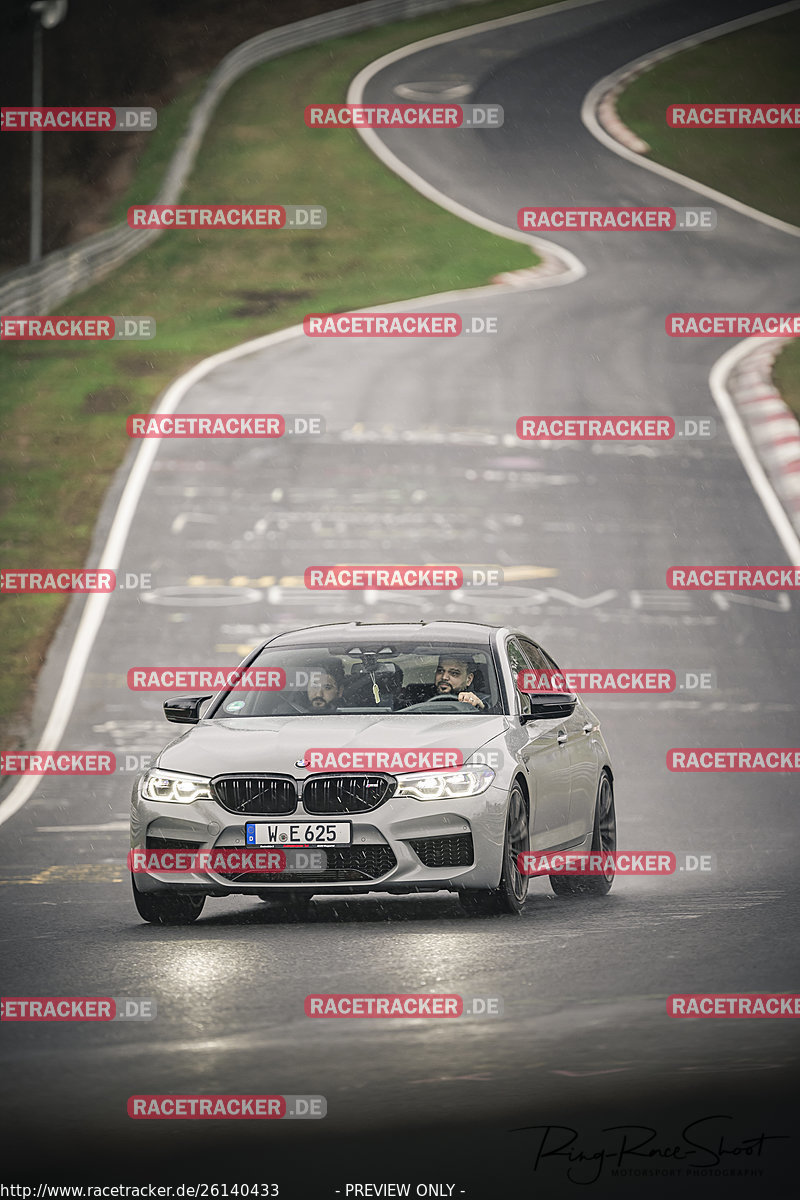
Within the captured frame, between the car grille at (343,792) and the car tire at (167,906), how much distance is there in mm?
860

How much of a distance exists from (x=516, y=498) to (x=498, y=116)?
3222cm

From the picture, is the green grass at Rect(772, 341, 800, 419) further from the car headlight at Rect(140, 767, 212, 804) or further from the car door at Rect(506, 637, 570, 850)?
the car headlight at Rect(140, 767, 212, 804)

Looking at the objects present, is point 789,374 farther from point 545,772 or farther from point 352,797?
point 352,797

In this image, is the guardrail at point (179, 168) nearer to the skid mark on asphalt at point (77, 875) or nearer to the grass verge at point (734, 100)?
the grass verge at point (734, 100)

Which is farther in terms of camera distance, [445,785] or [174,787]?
[174,787]

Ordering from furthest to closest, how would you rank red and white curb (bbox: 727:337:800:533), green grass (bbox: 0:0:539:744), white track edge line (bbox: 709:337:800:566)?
red and white curb (bbox: 727:337:800:533)
green grass (bbox: 0:0:539:744)
white track edge line (bbox: 709:337:800:566)

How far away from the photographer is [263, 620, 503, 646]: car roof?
1104cm

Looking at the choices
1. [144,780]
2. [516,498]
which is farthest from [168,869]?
[516,498]

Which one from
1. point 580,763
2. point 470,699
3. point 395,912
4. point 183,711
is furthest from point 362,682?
point 580,763

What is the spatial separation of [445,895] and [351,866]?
6.72 ft

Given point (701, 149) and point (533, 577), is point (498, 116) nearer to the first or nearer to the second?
point (701, 149)

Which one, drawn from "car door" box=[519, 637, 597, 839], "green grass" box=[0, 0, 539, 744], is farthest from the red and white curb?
"car door" box=[519, 637, 597, 839]

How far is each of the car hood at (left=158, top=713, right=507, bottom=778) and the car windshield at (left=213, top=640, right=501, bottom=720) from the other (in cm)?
25

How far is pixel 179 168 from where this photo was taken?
49906 mm
